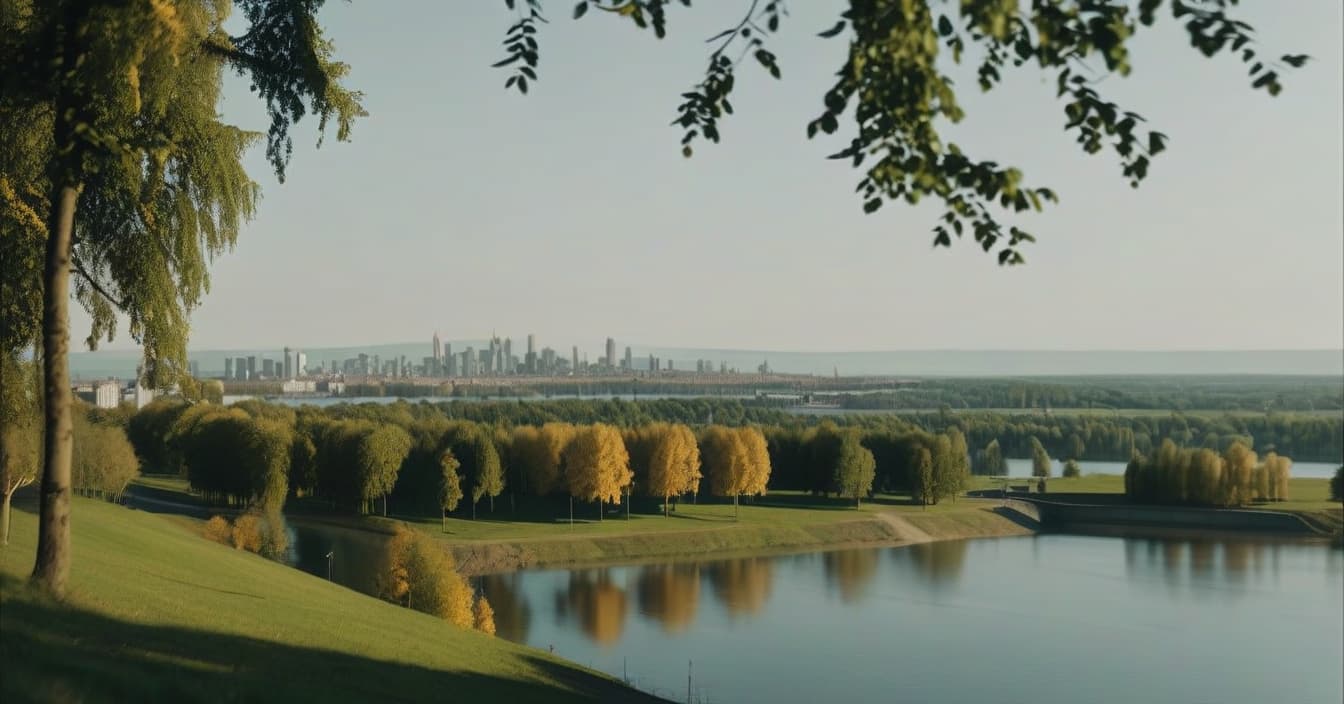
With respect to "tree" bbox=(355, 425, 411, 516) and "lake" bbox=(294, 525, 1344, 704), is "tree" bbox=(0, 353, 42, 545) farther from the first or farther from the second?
"tree" bbox=(355, 425, 411, 516)

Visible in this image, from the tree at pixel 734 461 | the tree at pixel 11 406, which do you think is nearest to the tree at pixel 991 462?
the tree at pixel 734 461

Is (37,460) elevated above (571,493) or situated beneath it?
elevated above

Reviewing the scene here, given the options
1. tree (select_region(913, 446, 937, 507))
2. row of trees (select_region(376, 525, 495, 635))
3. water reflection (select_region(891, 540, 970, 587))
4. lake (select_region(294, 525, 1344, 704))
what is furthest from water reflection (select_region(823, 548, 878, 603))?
row of trees (select_region(376, 525, 495, 635))

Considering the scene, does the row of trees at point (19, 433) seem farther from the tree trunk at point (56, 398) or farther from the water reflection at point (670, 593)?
the water reflection at point (670, 593)

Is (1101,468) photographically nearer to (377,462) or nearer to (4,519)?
(377,462)

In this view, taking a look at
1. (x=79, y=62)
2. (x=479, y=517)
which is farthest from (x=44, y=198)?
(x=479, y=517)

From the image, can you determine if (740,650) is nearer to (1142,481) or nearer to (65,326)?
(65,326)

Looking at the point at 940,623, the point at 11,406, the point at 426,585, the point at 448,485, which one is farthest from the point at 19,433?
the point at 448,485
